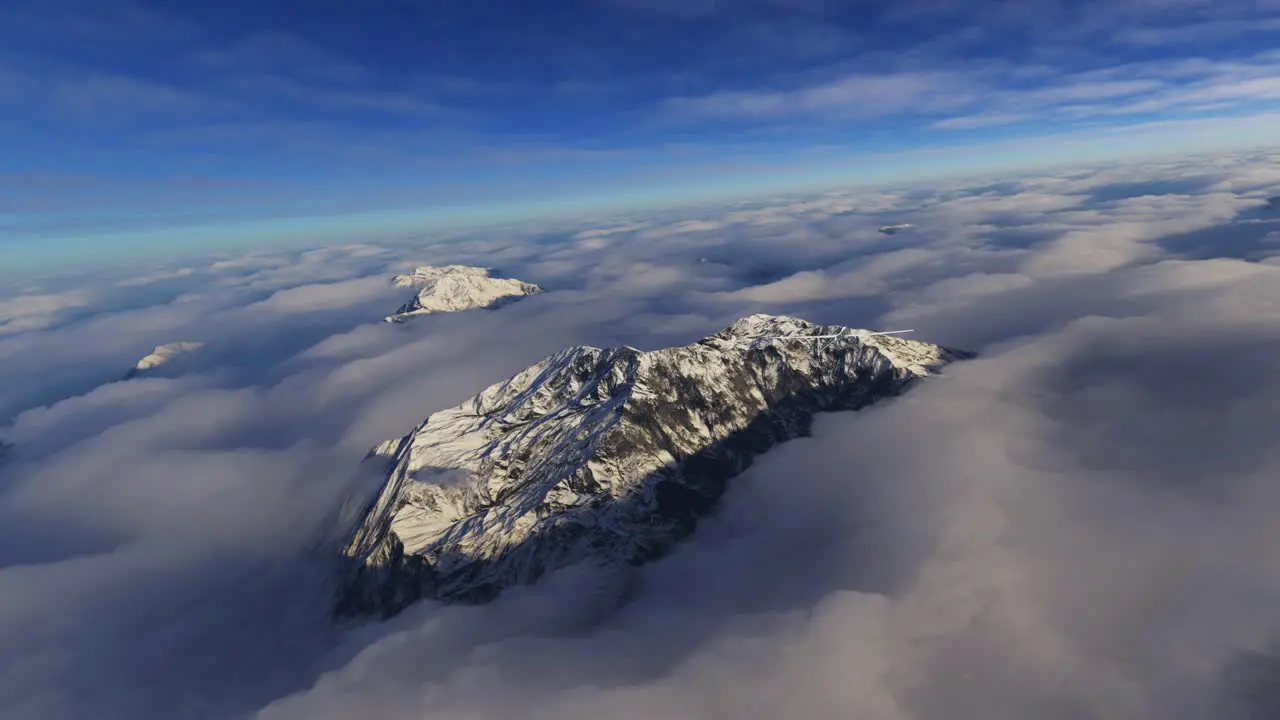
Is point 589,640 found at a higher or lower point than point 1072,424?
lower

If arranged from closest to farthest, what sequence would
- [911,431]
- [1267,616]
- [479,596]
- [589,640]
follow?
[1267,616] < [589,640] < [479,596] < [911,431]

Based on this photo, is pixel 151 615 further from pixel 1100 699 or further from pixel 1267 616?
pixel 1267 616

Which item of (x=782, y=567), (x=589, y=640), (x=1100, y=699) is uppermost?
(x=1100, y=699)

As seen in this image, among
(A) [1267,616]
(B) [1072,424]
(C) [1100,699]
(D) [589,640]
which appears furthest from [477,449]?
(B) [1072,424]

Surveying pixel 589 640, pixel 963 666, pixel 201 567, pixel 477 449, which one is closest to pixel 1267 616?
pixel 963 666

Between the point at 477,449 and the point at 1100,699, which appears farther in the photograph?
the point at 477,449

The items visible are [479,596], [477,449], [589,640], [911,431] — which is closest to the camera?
[589,640]
